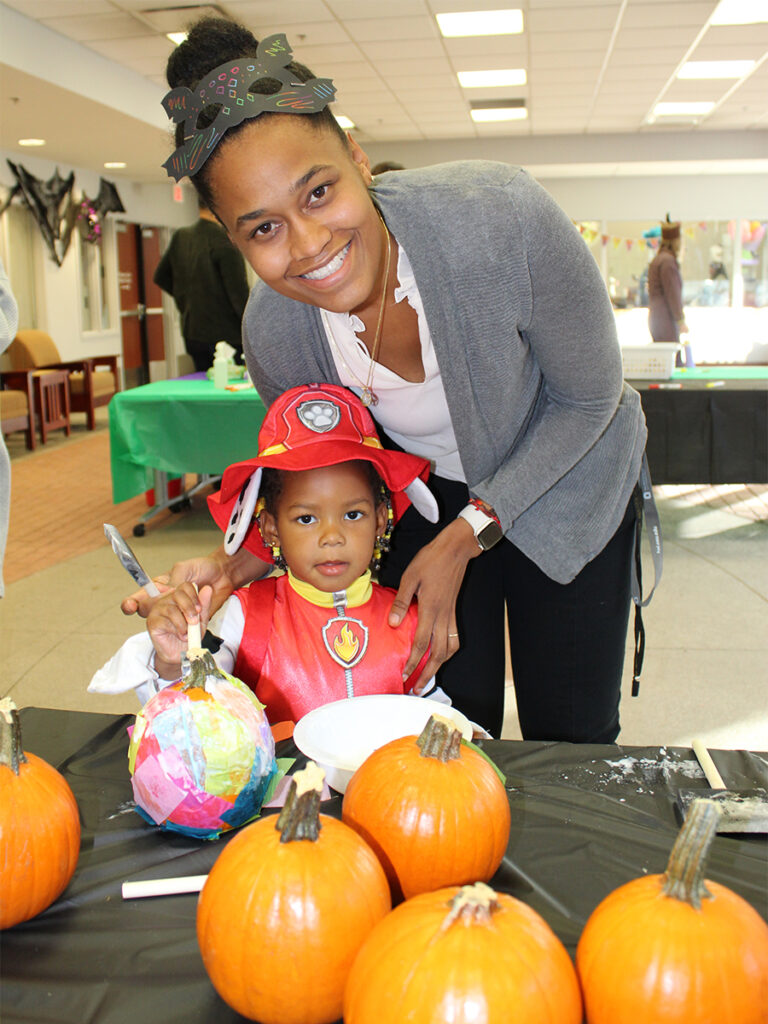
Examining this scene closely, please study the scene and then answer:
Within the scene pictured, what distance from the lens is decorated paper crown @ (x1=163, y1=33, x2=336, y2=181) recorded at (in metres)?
1.12

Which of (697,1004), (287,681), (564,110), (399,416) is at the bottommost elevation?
(287,681)

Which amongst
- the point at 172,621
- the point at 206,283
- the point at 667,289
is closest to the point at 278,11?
the point at 206,283

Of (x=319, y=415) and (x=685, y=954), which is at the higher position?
(x=319, y=415)

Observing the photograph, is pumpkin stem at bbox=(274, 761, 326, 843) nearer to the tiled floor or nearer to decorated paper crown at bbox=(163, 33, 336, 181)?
decorated paper crown at bbox=(163, 33, 336, 181)

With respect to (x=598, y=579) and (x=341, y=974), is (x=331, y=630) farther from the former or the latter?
(x=341, y=974)

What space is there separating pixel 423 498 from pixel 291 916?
→ 998 mm

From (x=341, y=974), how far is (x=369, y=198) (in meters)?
0.98

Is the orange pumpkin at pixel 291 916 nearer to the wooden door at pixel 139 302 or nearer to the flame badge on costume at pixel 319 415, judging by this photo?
the flame badge on costume at pixel 319 415

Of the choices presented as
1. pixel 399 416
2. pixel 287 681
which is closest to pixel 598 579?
pixel 399 416

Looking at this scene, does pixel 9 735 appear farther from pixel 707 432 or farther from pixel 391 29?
pixel 391 29

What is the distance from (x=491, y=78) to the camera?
9141 millimetres

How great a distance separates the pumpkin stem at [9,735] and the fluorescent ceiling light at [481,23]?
744 cm

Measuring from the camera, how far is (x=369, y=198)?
1.25 metres

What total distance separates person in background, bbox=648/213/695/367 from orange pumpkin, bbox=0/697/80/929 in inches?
312
